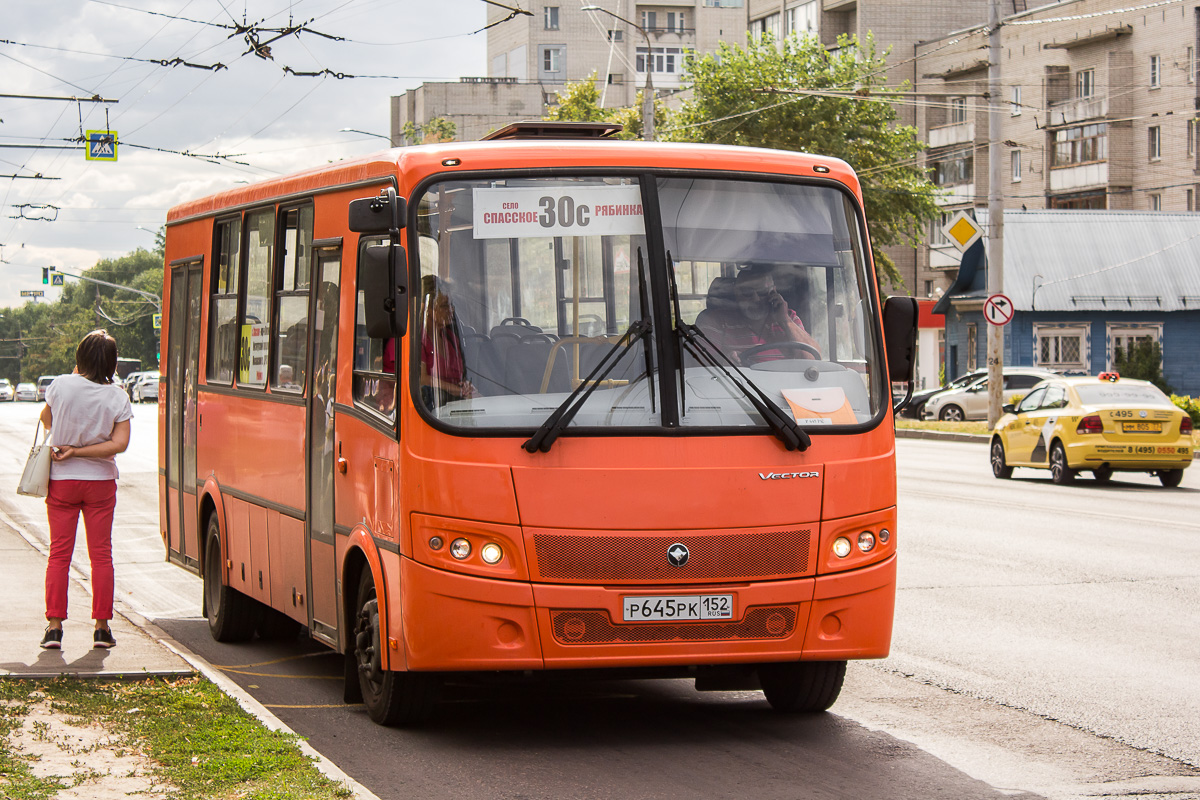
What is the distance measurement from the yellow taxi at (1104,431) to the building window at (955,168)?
162 ft

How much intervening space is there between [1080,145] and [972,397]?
78.2ft

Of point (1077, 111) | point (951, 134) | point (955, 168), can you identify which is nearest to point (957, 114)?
point (951, 134)

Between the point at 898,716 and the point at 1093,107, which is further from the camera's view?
the point at 1093,107

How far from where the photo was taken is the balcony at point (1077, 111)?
62.3 m

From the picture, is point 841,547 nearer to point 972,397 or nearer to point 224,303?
point 224,303

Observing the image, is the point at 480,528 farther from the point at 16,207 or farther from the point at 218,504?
the point at 16,207

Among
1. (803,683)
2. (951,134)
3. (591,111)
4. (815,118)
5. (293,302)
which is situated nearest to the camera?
(803,683)

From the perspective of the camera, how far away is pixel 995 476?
2417cm

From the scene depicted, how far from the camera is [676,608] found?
6.50 meters

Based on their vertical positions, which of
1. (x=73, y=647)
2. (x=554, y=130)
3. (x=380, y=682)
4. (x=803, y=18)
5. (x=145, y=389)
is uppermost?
(x=803, y=18)

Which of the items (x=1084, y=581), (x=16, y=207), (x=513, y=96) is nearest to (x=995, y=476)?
(x=1084, y=581)

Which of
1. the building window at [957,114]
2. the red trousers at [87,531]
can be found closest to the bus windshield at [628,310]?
the red trousers at [87,531]

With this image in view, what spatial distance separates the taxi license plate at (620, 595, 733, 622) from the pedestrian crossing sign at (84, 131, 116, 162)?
28.6 metres

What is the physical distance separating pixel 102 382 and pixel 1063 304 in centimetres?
4387
